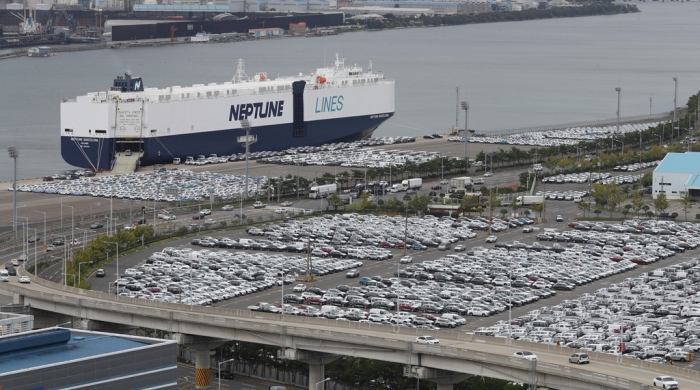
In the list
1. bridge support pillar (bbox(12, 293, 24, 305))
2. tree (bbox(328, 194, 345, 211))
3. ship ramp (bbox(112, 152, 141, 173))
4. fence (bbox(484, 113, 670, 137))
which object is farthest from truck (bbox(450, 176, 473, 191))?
bridge support pillar (bbox(12, 293, 24, 305))

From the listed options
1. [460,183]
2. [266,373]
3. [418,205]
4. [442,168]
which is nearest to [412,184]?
[460,183]

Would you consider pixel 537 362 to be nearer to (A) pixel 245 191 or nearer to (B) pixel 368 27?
(A) pixel 245 191

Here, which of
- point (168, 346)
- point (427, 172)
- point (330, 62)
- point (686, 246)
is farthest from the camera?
point (330, 62)

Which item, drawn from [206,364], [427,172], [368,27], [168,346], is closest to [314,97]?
[427,172]

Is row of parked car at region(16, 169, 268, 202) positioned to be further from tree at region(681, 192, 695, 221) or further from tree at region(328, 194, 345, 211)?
tree at region(681, 192, 695, 221)

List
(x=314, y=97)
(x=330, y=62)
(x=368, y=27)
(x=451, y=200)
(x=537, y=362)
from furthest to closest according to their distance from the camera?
Answer: (x=368, y=27)
(x=330, y=62)
(x=314, y=97)
(x=451, y=200)
(x=537, y=362)

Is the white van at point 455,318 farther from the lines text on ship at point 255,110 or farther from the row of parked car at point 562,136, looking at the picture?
the row of parked car at point 562,136
